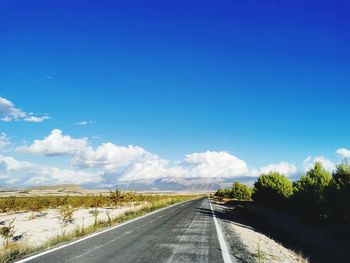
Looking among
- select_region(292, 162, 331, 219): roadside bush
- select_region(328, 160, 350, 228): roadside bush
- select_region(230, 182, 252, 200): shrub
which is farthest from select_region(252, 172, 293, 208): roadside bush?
select_region(230, 182, 252, 200): shrub

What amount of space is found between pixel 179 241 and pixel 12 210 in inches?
1532

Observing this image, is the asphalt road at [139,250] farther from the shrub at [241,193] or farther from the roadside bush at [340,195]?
the shrub at [241,193]

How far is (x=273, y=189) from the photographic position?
52.0 meters

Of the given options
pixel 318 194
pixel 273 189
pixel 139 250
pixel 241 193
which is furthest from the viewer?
pixel 241 193

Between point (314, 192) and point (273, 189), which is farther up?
point (273, 189)

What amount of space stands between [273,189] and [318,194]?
21687 mm

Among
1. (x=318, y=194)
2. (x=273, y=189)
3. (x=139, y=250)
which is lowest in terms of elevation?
(x=139, y=250)

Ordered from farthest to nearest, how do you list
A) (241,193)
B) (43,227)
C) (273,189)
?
(241,193) → (273,189) → (43,227)

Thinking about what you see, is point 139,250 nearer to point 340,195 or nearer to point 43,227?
point 43,227

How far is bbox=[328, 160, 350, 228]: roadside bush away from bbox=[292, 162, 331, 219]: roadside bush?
2.16m

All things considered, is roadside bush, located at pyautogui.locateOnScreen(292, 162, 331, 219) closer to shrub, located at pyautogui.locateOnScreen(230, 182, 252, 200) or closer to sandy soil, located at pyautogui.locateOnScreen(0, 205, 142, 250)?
sandy soil, located at pyautogui.locateOnScreen(0, 205, 142, 250)

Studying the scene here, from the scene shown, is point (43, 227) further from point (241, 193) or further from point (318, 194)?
point (241, 193)

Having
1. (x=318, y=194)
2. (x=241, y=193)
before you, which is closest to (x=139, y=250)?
(x=318, y=194)

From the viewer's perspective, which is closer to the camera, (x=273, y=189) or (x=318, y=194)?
(x=318, y=194)
